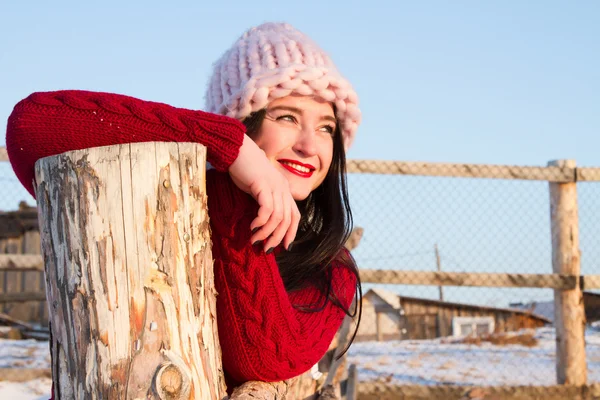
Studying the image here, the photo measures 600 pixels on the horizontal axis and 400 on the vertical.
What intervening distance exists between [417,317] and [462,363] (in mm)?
12761

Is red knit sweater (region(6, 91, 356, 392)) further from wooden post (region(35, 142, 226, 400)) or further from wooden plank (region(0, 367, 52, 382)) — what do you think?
wooden plank (region(0, 367, 52, 382))

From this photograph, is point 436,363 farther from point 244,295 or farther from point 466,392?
point 244,295

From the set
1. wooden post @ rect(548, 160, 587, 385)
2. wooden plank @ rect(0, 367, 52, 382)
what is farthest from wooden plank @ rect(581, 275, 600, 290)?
wooden plank @ rect(0, 367, 52, 382)

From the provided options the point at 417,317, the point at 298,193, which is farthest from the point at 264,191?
the point at 417,317

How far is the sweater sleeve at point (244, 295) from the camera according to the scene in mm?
1562

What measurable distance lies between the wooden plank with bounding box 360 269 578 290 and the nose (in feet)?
9.01

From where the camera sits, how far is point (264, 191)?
4.82 feet

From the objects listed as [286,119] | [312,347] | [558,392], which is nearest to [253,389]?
[312,347]

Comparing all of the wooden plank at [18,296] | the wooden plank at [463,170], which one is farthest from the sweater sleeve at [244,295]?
the wooden plank at [18,296]

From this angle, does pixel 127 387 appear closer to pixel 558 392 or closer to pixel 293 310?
pixel 293 310

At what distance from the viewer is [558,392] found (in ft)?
15.4

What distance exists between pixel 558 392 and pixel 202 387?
3.95 meters

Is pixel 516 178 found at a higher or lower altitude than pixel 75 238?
higher

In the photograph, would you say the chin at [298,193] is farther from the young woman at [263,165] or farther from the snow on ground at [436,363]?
the snow on ground at [436,363]
